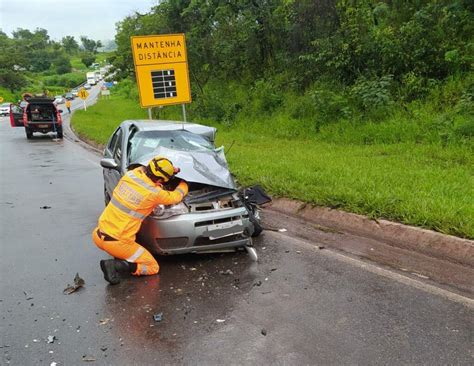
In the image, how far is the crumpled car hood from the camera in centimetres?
513

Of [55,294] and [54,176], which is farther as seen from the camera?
[54,176]

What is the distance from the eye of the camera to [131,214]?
4.63 meters

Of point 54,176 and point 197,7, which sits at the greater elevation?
point 197,7

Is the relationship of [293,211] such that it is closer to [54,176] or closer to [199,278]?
[199,278]

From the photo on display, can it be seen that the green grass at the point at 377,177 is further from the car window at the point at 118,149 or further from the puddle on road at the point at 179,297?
the car window at the point at 118,149

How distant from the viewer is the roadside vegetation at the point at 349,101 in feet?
22.4

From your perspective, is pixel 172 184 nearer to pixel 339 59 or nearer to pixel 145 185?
pixel 145 185

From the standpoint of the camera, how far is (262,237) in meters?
6.00

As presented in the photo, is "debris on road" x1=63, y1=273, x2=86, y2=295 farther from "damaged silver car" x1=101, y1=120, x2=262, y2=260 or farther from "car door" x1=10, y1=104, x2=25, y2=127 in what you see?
"car door" x1=10, y1=104, x2=25, y2=127

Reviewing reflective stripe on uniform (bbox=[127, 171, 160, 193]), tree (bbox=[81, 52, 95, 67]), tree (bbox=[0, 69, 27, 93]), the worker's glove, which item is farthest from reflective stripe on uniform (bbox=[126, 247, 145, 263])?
tree (bbox=[81, 52, 95, 67])

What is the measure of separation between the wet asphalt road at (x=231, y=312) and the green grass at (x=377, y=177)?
111 centimetres

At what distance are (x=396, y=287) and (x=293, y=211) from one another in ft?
9.20

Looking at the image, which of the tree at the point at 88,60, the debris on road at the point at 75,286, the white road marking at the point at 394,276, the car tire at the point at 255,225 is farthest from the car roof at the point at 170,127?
the tree at the point at 88,60

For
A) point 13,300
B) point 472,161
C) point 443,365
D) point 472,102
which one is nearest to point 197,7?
point 472,102
